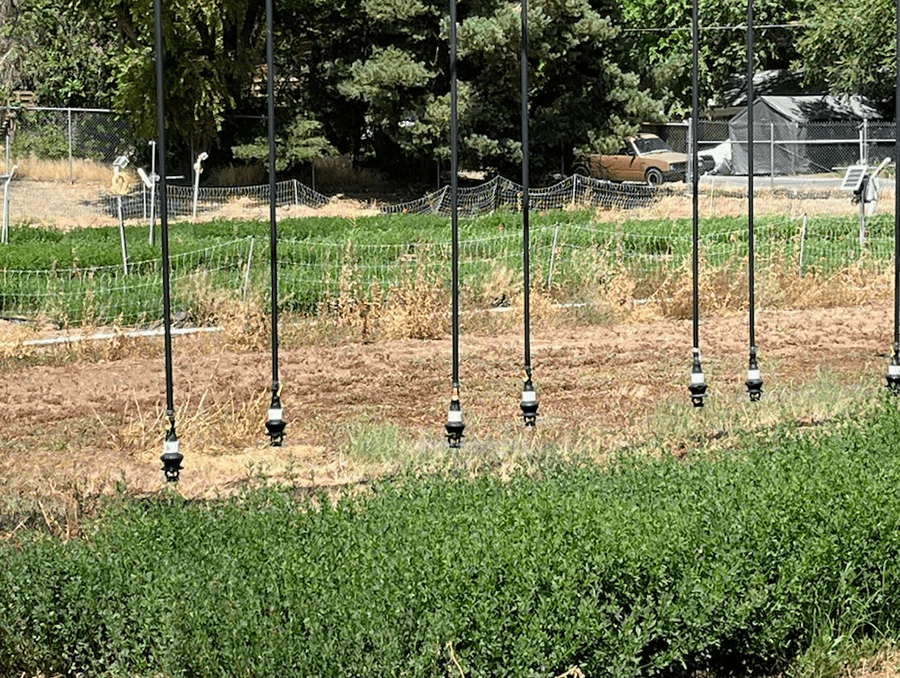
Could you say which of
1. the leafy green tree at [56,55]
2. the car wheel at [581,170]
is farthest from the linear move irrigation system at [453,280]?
the leafy green tree at [56,55]

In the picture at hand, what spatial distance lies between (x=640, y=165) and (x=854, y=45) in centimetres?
608

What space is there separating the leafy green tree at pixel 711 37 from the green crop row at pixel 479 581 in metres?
36.7

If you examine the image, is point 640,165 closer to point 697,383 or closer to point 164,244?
point 697,383

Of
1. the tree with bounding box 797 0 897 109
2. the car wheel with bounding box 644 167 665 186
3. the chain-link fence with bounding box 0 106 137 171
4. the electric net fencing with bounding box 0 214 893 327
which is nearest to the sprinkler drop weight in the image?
the electric net fencing with bounding box 0 214 893 327

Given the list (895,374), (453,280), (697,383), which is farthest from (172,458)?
(895,374)

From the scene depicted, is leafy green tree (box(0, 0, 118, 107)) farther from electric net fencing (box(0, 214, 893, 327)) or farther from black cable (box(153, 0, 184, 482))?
black cable (box(153, 0, 184, 482))

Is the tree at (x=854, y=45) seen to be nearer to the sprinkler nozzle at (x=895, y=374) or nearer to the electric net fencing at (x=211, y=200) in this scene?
the electric net fencing at (x=211, y=200)

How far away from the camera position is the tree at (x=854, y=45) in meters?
34.1

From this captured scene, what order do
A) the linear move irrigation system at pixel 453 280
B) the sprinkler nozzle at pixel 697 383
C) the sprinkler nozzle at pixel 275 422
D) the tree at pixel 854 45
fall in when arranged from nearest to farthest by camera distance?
the linear move irrigation system at pixel 453 280 → the sprinkler nozzle at pixel 275 422 → the sprinkler nozzle at pixel 697 383 → the tree at pixel 854 45

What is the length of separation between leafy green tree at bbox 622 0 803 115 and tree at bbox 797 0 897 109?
2677 millimetres

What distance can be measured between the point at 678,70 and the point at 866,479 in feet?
91.3

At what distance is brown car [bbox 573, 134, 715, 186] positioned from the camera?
35.4m

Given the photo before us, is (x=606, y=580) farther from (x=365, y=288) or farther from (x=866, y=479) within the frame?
(x=365, y=288)

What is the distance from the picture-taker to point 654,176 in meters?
35.7
